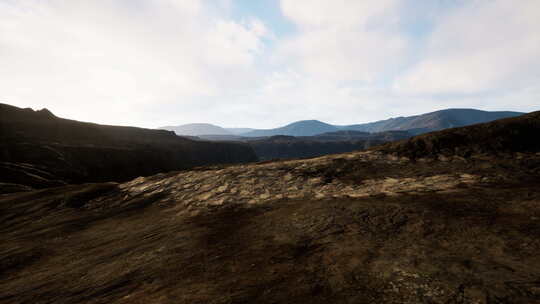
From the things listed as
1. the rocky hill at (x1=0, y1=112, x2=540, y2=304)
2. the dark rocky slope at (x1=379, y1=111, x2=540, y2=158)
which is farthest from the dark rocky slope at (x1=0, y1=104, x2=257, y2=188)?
the dark rocky slope at (x1=379, y1=111, x2=540, y2=158)

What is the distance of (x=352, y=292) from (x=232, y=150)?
16864cm

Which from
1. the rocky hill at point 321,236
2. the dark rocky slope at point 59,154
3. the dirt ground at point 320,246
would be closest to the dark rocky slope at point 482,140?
the rocky hill at point 321,236

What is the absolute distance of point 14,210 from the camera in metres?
21.8

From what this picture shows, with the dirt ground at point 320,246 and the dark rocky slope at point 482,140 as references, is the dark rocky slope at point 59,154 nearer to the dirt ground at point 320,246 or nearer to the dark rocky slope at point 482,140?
the dirt ground at point 320,246

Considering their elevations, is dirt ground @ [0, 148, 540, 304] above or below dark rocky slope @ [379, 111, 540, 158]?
below

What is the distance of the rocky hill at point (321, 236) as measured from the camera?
5.77m

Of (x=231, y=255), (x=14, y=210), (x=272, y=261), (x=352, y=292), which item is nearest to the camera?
(x=352, y=292)

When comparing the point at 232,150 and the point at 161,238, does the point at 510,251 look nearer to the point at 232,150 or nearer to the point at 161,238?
the point at 161,238

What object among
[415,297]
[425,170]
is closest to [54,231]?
[415,297]

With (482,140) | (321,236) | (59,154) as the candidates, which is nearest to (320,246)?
(321,236)

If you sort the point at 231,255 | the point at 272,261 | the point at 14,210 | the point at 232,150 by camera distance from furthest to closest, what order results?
the point at 232,150 < the point at 14,210 < the point at 231,255 < the point at 272,261

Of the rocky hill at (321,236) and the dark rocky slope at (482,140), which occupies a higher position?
the dark rocky slope at (482,140)

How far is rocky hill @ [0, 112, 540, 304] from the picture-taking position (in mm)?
5773

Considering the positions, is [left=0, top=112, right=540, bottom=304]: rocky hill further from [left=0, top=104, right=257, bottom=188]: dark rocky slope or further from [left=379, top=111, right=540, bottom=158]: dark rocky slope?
[left=0, top=104, right=257, bottom=188]: dark rocky slope
